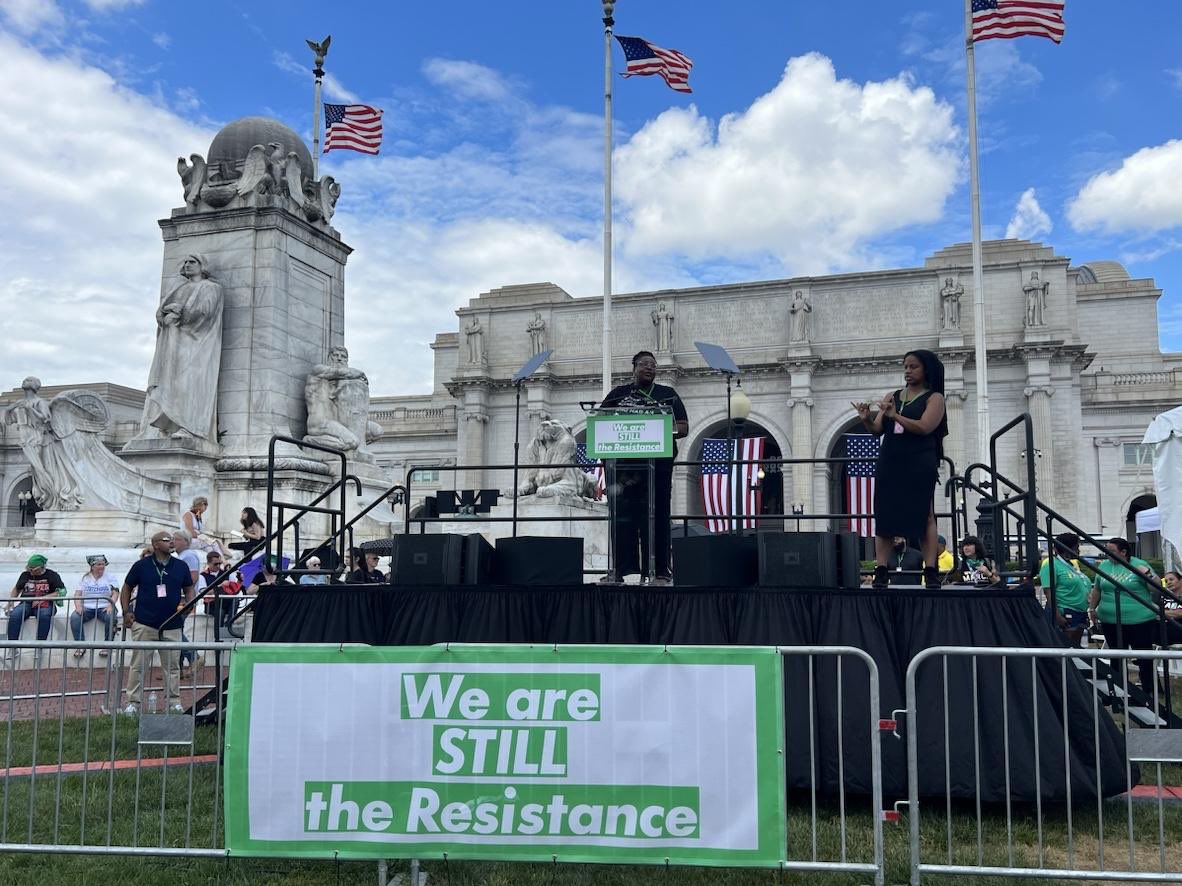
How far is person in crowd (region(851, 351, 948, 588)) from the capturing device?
725cm

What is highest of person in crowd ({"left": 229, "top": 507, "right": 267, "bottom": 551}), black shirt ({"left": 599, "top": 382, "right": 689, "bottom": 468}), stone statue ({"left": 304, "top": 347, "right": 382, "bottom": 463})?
Answer: stone statue ({"left": 304, "top": 347, "right": 382, "bottom": 463})

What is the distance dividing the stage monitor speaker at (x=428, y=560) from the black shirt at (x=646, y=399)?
5.73ft

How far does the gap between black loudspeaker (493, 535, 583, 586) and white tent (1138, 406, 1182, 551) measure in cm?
880

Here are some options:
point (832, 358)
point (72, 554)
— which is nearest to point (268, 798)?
point (72, 554)

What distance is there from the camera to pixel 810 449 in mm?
57688

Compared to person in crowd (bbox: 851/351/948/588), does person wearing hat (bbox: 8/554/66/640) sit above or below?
below

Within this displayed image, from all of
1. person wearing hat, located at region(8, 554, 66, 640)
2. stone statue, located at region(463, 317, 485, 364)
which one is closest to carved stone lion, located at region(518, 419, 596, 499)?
person wearing hat, located at region(8, 554, 66, 640)

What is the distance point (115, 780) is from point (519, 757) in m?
3.55

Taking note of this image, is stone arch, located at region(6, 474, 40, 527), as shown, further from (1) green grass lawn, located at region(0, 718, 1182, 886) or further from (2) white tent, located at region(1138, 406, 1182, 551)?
(2) white tent, located at region(1138, 406, 1182, 551)

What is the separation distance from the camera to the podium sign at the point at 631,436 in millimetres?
8125

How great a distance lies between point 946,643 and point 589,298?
56.7 meters

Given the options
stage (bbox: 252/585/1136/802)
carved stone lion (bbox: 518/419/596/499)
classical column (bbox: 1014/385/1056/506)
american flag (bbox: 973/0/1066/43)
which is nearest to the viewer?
stage (bbox: 252/585/1136/802)

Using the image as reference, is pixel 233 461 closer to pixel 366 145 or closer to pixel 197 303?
pixel 197 303

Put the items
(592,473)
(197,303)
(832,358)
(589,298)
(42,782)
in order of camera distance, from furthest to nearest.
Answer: (589,298) < (832,358) < (592,473) < (197,303) < (42,782)
